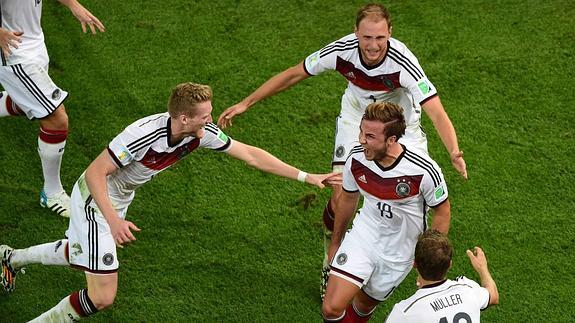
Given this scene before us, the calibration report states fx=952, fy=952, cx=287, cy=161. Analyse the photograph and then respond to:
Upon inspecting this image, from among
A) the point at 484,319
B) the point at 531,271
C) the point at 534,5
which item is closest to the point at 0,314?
the point at 484,319

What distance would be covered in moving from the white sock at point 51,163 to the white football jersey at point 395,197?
2166 millimetres

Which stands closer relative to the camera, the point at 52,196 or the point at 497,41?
the point at 52,196

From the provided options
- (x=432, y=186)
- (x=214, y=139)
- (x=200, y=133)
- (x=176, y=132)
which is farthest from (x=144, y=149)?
(x=432, y=186)

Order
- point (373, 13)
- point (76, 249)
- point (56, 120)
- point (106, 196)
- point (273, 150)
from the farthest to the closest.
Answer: point (273, 150), point (56, 120), point (373, 13), point (76, 249), point (106, 196)

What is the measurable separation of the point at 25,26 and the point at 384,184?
272 cm

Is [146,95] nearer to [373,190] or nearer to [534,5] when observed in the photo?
[373,190]

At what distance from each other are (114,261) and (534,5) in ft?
15.8

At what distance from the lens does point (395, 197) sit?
17.4ft

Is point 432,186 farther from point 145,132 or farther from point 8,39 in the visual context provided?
point 8,39

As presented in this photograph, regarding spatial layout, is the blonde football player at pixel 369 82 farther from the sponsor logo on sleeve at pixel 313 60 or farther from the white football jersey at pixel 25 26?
the white football jersey at pixel 25 26

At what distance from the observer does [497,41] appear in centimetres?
816

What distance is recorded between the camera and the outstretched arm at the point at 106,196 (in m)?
5.02

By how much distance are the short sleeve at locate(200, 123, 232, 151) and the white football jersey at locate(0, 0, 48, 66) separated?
1.54 m

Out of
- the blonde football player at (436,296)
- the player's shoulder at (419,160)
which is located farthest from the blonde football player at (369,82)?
the blonde football player at (436,296)
